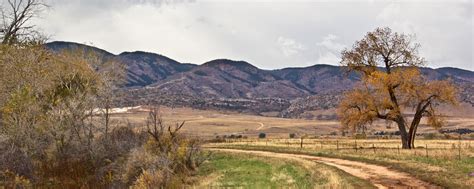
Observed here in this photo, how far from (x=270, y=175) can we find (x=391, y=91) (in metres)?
22.8

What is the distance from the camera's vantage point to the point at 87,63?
44938 mm

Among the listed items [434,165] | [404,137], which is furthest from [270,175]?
[404,137]

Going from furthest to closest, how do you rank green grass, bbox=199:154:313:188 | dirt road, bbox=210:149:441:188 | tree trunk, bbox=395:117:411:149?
tree trunk, bbox=395:117:411:149, green grass, bbox=199:154:313:188, dirt road, bbox=210:149:441:188

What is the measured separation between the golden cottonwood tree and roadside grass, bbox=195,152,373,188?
1387 cm

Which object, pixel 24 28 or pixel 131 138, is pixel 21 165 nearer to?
pixel 131 138

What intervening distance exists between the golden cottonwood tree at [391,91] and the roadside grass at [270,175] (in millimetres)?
13869

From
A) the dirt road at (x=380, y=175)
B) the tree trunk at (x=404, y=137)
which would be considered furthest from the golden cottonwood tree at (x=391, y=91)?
the dirt road at (x=380, y=175)

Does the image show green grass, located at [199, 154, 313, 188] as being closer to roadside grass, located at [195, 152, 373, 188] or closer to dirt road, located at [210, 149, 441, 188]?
roadside grass, located at [195, 152, 373, 188]

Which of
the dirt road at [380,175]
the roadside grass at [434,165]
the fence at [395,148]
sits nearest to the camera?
the dirt road at [380,175]

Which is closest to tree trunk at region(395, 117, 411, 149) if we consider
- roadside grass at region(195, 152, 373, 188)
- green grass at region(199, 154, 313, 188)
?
roadside grass at region(195, 152, 373, 188)

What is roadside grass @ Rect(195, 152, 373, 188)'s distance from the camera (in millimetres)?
25438

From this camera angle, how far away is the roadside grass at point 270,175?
83.5 feet

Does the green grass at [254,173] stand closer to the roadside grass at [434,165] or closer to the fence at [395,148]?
the roadside grass at [434,165]

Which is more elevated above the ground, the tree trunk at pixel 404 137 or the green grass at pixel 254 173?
the tree trunk at pixel 404 137
